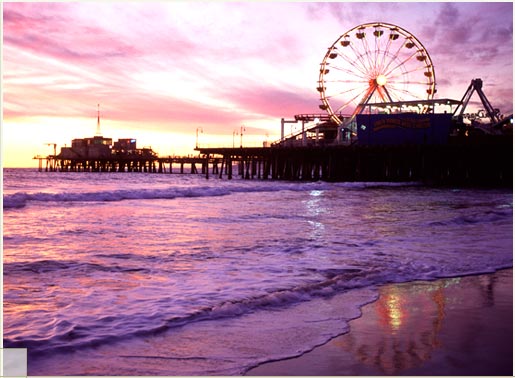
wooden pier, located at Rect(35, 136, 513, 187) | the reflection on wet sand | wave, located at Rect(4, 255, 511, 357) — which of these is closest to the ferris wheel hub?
wooden pier, located at Rect(35, 136, 513, 187)

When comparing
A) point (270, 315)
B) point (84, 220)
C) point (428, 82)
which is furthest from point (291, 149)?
point (270, 315)

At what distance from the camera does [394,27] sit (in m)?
38.9

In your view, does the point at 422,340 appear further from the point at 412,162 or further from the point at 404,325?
the point at 412,162

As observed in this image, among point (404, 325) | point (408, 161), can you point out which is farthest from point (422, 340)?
point (408, 161)

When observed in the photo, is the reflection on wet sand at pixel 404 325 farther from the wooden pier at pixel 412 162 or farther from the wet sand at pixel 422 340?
the wooden pier at pixel 412 162

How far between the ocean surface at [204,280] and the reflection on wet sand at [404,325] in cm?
18

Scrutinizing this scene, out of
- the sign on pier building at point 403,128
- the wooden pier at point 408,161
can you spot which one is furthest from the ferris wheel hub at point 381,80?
the wooden pier at point 408,161

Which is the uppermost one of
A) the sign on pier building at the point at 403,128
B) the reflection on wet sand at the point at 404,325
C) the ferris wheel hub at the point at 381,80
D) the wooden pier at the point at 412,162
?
the ferris wheel hub at the point at 381,80

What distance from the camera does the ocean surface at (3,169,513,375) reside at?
3533mm

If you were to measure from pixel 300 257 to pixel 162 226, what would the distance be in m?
4.53

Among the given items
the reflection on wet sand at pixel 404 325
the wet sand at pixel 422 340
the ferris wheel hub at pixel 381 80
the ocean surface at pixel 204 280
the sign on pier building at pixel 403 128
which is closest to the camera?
the wet sand at pixel 422 340

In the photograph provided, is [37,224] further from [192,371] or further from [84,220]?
[192,371]

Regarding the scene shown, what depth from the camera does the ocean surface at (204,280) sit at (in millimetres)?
3533

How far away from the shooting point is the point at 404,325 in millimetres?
4000
